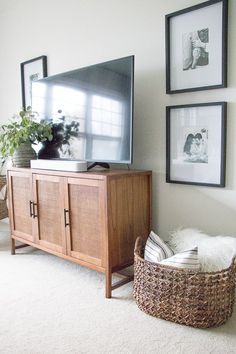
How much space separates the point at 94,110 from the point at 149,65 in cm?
52

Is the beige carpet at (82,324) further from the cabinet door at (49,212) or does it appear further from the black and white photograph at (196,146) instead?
the black and white photograph at (196,146)

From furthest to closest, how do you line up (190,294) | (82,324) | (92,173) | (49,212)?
(49,212) < (92,173) < (82,324) < (190,294)

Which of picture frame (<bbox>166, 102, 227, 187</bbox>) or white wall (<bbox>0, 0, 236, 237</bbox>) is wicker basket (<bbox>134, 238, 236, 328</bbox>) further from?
picture frame (<bbox>166, 102, 227, 187</bbox>)

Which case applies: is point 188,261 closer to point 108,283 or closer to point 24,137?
point 108,283

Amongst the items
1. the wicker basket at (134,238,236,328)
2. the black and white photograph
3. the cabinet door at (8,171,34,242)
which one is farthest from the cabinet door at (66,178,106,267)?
the black and white photograph

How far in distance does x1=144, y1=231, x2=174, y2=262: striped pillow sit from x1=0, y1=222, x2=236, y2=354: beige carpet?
32 cm

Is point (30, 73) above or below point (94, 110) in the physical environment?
above

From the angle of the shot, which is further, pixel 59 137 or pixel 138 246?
pixel 59 137

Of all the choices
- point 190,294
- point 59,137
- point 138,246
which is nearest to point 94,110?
point 59,137

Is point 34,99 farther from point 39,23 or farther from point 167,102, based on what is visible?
point 167,102

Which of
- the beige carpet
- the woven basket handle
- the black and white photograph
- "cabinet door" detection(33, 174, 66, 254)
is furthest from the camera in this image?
"cabinet door" detection(33, 174, 66, 254)

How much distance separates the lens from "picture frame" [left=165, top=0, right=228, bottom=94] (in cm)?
193

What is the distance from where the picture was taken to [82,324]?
1.74 meters

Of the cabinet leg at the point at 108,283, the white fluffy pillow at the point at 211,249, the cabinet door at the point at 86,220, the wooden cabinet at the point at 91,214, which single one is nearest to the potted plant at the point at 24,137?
the wooden cabinet at the point at 91,214
